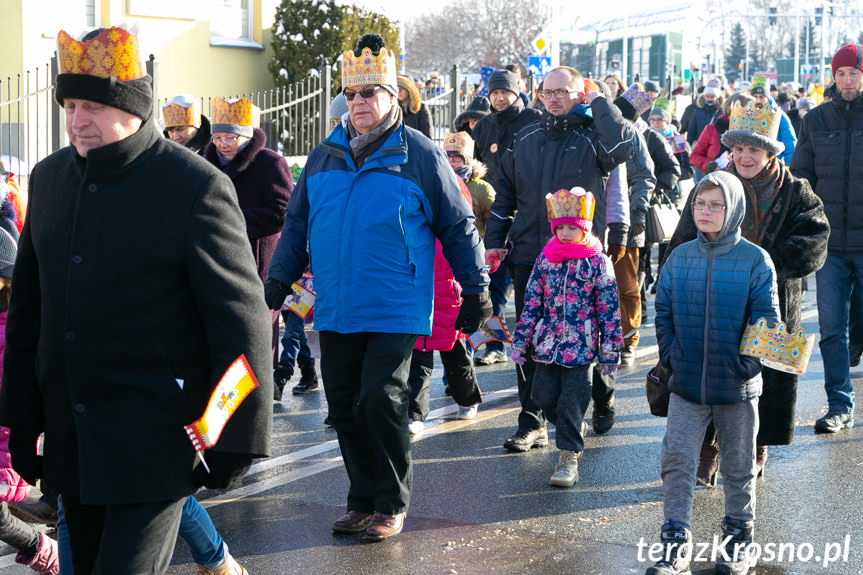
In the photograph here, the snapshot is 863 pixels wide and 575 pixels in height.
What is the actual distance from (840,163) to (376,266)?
3.55 metres

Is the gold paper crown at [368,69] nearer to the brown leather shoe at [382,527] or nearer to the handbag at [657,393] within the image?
the handbag at [657,393]

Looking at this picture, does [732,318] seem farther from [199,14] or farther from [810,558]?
[199,14]

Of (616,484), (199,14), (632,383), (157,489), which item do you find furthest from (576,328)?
(199,14)

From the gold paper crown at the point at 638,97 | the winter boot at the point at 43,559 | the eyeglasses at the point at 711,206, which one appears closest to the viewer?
the winter boot at the point at 43,559

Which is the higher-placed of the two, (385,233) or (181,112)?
(181,112)

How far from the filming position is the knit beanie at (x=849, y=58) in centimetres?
723

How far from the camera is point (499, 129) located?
9422 mm

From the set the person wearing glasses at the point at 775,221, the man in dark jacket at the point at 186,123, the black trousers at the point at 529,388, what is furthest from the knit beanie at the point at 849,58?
the man in dark jacket at the point at 186,123

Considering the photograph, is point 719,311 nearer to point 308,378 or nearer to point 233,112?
point 233,112

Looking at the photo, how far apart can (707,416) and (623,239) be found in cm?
308

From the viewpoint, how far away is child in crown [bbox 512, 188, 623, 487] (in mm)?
6262

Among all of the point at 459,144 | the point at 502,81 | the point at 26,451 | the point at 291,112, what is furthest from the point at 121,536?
the point at 291,112

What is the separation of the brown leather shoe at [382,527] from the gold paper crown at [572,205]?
6.35 feet

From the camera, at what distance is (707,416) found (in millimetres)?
5047
